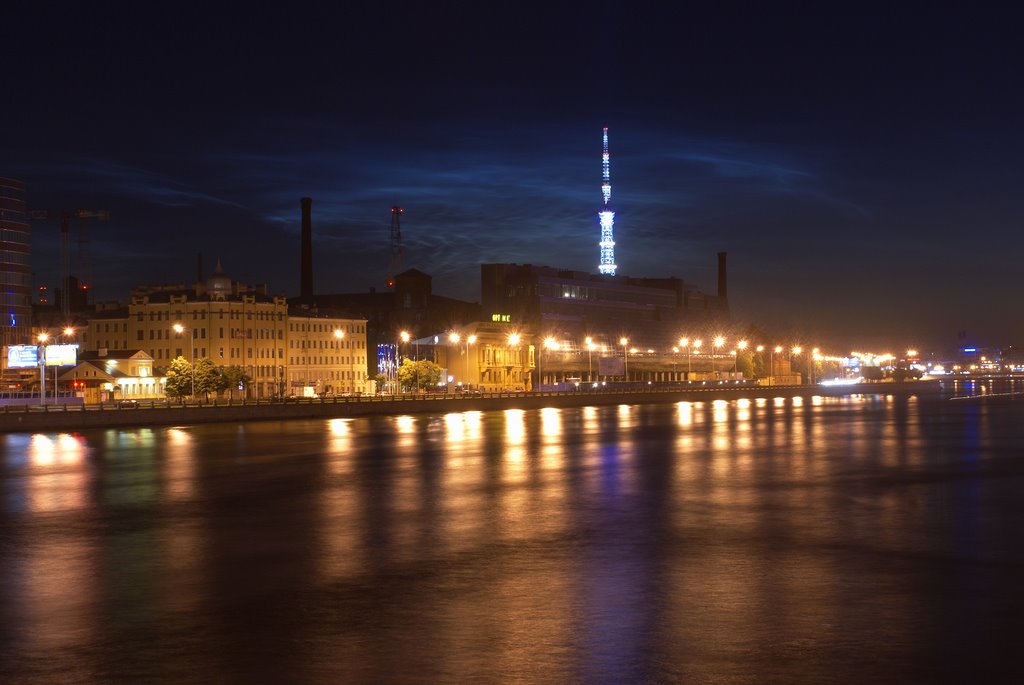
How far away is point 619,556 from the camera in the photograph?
25203 millimetres

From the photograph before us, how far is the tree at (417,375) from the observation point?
468 feet

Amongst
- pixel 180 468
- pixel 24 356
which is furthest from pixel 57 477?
pixel 24 356

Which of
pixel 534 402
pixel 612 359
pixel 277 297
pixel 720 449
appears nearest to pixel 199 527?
pixel 720 449

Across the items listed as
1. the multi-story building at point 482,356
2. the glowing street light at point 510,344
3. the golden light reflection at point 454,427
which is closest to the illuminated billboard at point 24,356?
the golden light reflection at point 454,427

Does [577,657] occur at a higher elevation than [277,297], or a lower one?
lower

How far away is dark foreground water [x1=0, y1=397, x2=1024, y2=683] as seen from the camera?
16109mm

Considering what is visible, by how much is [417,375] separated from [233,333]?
26515 mm

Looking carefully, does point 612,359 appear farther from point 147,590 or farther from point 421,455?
point 147,590

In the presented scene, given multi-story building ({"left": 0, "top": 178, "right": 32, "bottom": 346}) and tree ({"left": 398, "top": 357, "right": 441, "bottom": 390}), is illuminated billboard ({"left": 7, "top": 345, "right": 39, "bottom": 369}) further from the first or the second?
multi-story building ({"left": 0, "top": 178, "right": 32, "bottom": 346})

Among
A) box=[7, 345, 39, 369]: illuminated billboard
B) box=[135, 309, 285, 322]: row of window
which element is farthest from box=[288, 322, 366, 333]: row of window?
box=[7, 345, 39, 369]: illuminated billboard

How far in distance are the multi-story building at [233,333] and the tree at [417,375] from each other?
1656cm

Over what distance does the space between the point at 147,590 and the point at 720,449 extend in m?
43.4

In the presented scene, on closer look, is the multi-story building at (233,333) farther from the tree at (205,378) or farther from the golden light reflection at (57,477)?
the golden light reflection at (57,477)

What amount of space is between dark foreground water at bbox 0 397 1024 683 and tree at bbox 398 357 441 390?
89.9m
